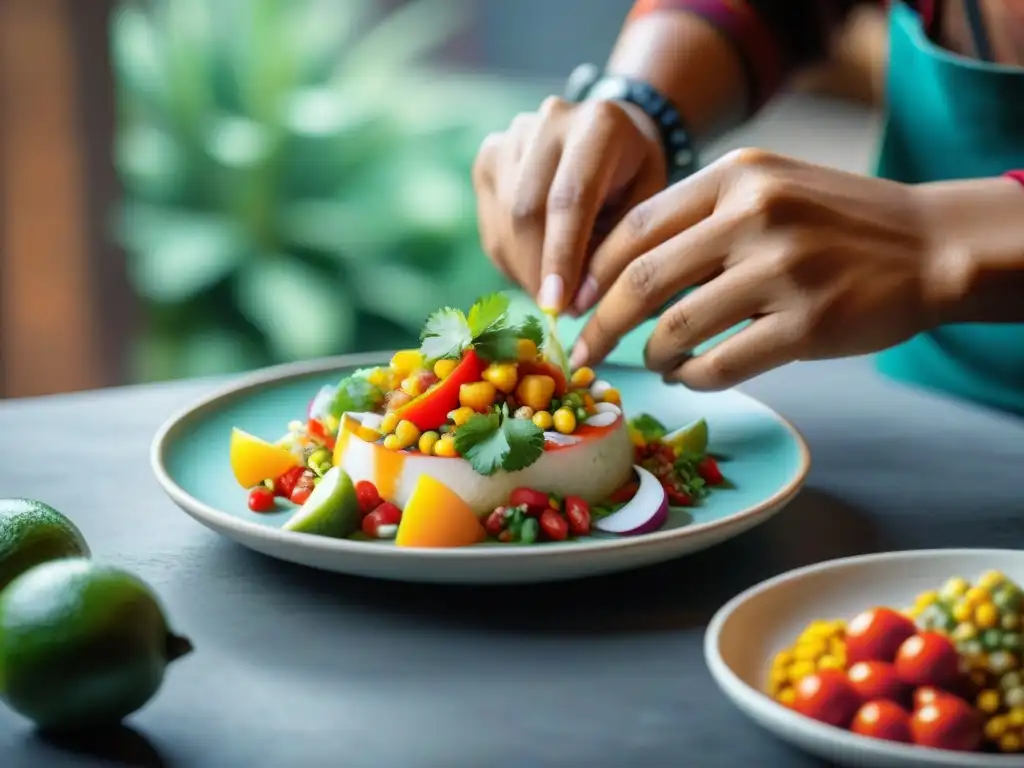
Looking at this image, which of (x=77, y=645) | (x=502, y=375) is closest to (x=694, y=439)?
(x=502, y=375)

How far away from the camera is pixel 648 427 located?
1687 mm

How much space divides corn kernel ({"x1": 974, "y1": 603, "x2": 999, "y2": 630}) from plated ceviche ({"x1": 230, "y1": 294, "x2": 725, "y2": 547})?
44cm

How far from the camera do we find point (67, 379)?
453 centimetres

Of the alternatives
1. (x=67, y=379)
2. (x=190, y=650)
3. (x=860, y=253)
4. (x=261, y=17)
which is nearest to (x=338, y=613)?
(x=190, y=650)

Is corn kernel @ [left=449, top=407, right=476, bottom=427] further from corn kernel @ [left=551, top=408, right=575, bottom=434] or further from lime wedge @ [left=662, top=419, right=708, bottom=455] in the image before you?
lime wedge @ [left=662, top=419, right=708, bottom=455]

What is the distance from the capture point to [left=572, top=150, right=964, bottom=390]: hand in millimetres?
1511

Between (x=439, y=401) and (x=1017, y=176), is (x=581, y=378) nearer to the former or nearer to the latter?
(x=439, y=401)

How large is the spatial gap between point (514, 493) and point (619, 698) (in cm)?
35

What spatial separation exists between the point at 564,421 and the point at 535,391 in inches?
1.8

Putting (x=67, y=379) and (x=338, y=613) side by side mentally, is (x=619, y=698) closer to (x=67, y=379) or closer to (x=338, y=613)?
(x=338, y=613)

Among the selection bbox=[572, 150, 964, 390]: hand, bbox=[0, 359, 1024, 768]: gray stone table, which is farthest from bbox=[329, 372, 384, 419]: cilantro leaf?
bbox=[572, 150, 964, 390]: hand

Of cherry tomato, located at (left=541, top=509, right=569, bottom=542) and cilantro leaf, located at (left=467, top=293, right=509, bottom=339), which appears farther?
cilantro leaf, located at (left=467, top=293, right=509, bottom=339)

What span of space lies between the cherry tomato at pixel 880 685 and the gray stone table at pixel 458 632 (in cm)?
9

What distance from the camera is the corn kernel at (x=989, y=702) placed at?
0.94 m
